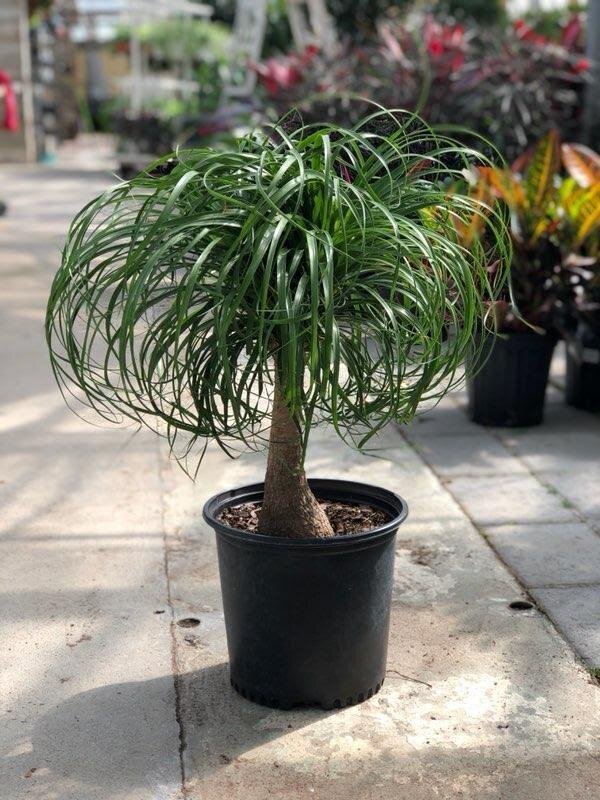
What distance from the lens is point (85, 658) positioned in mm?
2863

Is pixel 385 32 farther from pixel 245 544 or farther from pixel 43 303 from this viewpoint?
pixel 245 544

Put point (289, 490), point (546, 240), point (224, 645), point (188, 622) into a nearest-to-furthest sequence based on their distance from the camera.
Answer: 1. point (289, 490)
2. point (224, 645)
3. point (188, 622)
4. point (546, 240)

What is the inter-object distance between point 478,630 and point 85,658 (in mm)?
1076

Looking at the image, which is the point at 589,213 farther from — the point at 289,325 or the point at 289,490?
the point at 289,325

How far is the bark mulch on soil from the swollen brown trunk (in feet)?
0.32

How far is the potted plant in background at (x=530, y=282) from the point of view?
190 inches

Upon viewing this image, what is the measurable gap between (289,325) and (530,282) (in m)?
2.89

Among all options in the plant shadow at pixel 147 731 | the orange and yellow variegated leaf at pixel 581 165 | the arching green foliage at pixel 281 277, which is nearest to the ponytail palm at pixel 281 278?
the arching green foliage at pixel 281 277

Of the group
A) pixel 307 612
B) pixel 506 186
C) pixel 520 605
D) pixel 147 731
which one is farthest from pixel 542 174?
pixel 147 731

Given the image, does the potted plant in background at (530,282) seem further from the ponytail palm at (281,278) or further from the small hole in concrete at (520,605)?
the ponytail palm at (281,278)

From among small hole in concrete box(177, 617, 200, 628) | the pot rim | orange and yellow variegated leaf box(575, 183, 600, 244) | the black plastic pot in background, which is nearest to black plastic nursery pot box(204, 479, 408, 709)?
the pot rim

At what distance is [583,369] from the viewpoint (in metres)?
5.18

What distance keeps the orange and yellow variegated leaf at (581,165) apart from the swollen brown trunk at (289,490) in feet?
9.78

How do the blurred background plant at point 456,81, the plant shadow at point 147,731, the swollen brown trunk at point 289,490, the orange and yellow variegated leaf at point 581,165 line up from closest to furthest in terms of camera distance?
the plant shadow at point 147,731 < the swollen brown trunk at point 289,490 < the orange and yellow variegated leaf at point 581,165 < the blurred background plant at point 456,81
